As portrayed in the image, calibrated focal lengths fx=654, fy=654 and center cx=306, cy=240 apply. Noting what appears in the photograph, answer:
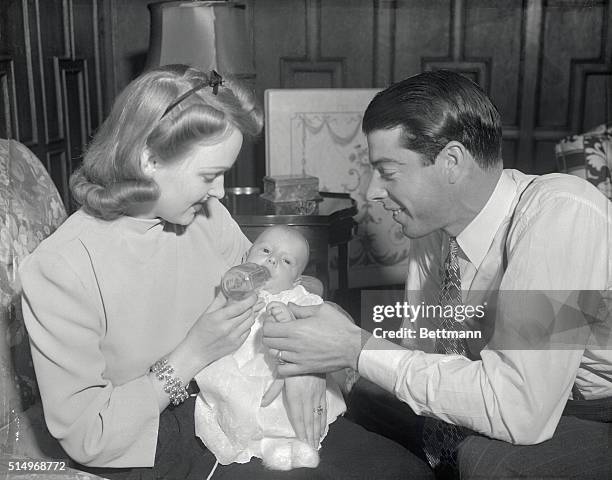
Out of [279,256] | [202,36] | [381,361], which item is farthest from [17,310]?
[202,36]

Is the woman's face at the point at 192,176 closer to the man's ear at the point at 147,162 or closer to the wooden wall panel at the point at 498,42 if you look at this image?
the man's ear at the point at 147,162

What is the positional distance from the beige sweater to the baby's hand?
124 millimetres

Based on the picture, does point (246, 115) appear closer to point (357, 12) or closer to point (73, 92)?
point (73, 92)

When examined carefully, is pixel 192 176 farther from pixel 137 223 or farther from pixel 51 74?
pixel 51 74

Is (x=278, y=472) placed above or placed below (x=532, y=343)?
below

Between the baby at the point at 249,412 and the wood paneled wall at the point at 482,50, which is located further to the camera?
the wood paneled wall at the point at 482,50

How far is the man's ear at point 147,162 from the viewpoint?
0.91 m

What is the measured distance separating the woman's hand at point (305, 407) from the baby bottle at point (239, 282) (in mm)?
152

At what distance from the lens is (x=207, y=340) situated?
37.9 inches

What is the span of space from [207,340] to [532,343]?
18.7 inches

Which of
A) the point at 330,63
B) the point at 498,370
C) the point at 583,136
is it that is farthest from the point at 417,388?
the point at 330,63

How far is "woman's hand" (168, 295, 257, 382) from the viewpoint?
96cm

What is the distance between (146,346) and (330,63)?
1.53m

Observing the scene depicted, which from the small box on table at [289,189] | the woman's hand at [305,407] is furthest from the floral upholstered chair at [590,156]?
the woman's hand at [305,407]
